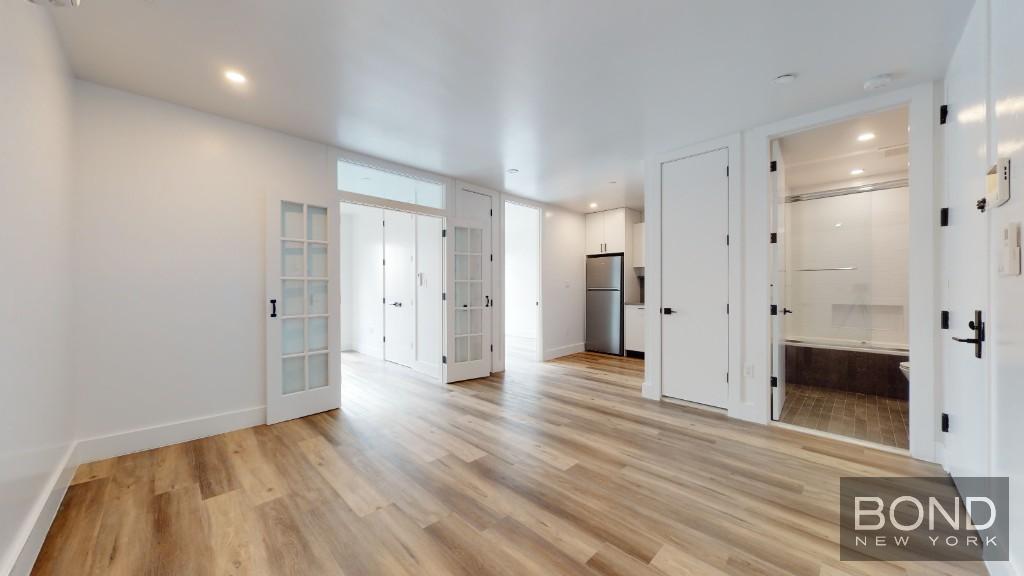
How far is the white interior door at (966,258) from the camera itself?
5.48ft

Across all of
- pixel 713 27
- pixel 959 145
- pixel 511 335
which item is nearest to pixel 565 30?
pixel 713 27

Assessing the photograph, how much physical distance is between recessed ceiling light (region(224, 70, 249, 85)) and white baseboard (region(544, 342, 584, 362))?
192 inches

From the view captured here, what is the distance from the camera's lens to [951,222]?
2271 millimetres

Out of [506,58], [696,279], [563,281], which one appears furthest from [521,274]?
[506,58]

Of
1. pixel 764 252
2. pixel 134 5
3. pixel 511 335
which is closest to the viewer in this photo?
pixel 134 5

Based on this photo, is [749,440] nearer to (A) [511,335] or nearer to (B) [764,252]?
(B) [764,252]

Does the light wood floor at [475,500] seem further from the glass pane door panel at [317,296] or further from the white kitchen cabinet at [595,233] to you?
the white kitchen cabinet at [595,233]

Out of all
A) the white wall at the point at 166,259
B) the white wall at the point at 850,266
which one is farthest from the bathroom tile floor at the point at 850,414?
the white wall at the point at 166,259

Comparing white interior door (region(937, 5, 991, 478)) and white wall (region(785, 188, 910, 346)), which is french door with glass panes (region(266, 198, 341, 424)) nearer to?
white interior door (region(937, 5, 991, 478))

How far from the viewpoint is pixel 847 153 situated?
376 centimetres

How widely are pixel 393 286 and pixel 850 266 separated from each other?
6177 millimetres

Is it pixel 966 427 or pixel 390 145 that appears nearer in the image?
pixel 966 427

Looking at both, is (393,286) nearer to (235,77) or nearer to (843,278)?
(235,77)

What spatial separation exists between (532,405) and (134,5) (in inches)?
148
